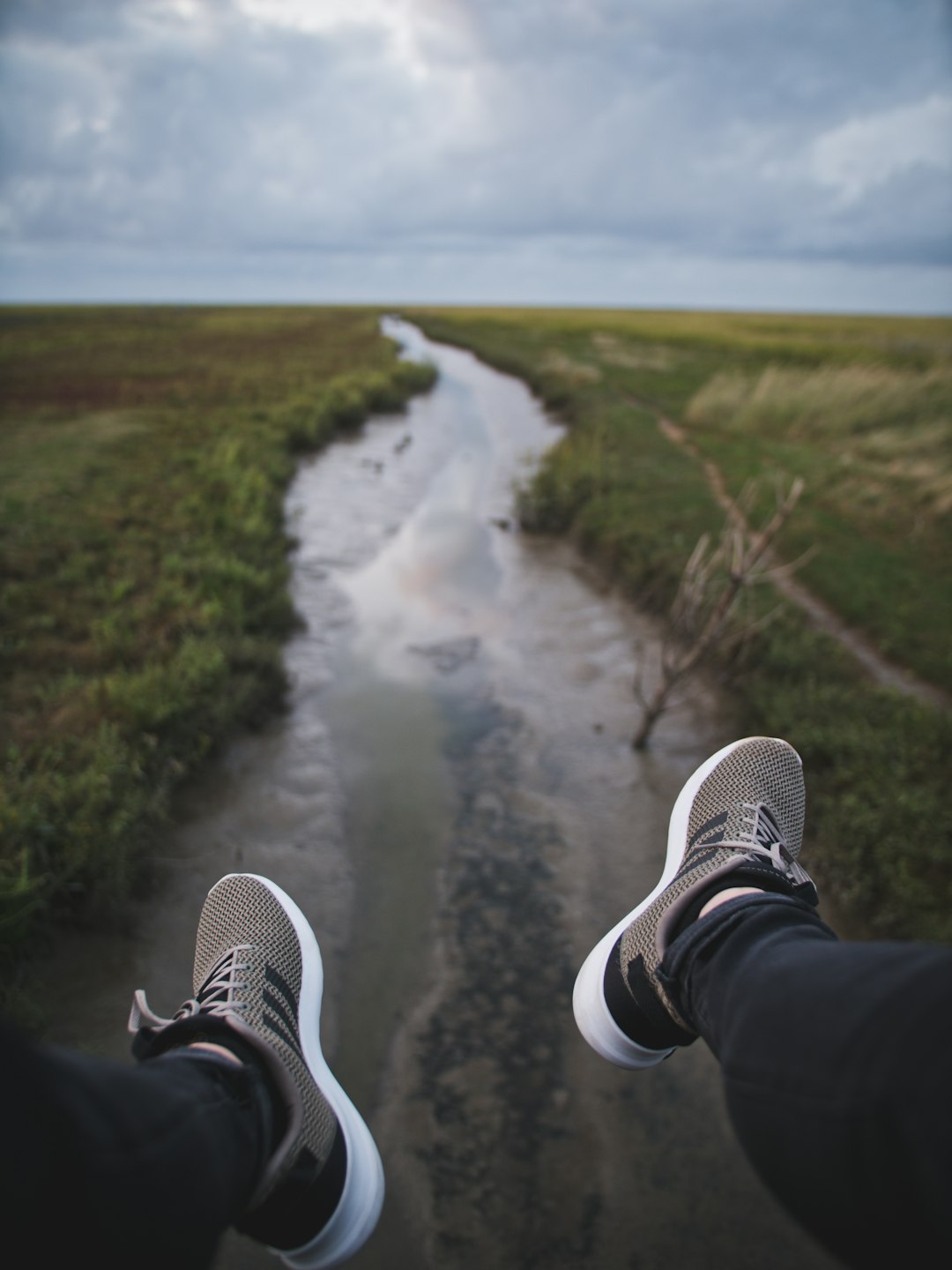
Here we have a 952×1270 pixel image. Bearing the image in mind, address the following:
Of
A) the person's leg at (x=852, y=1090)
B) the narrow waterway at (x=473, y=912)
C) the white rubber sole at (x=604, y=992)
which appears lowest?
the narrow waterway at (x=473, y=912)

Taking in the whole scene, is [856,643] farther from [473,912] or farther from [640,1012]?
[640,1012]

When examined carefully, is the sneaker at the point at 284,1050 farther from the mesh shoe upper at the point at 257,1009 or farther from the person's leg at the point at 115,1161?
the person's leg at the point at 115,1161

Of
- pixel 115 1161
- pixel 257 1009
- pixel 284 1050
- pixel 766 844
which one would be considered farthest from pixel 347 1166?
pixel 766 844

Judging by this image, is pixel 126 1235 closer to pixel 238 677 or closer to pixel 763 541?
pixel 763 541

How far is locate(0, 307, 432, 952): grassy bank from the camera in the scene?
343 centimetres

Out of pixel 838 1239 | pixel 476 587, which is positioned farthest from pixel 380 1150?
pixel 476 587

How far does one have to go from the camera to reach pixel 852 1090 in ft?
3.24

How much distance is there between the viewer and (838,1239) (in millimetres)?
955

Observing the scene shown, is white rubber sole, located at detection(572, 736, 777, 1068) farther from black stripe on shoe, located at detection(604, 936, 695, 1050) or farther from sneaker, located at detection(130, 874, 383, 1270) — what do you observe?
sneaker, located at detection(130, 874, 383, 1270)

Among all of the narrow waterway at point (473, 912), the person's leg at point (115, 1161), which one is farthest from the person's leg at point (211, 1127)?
the narrow waterway at point (473, 912)

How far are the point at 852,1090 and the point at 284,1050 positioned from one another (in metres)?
1.37

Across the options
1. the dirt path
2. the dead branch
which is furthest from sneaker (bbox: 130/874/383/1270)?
the dirt path

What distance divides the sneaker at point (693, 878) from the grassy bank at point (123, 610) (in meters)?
2.48

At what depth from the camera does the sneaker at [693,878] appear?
1.85 m
